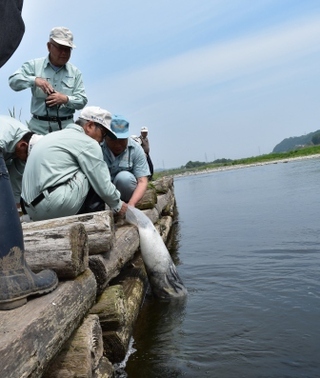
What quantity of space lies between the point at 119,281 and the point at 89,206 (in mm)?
833

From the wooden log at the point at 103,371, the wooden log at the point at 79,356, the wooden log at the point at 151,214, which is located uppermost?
the wooden log at the point at 151,214

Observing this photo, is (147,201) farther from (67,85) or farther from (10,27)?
(10,27)

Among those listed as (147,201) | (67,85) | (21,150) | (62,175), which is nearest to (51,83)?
(67,85)

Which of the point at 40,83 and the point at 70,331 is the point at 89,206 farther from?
the point at 70,331

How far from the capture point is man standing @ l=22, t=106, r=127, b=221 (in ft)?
13.0

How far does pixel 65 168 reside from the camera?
4.05 m

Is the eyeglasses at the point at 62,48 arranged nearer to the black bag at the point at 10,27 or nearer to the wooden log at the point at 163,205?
the black bag at the point at 10,27

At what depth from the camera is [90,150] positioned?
13.5ft

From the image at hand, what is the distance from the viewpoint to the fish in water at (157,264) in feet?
16.2

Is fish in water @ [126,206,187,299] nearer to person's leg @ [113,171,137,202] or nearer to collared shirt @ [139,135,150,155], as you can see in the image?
person's leg @ [113,171,137,202]

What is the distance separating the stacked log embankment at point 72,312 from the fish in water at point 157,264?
513 mm

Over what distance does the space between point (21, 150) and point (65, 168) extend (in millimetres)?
1051

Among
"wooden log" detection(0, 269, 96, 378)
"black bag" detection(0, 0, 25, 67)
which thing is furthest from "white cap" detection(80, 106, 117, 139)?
"wooden log" detection(0, 269, 96, 378)

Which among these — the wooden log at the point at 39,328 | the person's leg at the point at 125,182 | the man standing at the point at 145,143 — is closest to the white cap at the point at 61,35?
the person's leg at the point at 125,182
